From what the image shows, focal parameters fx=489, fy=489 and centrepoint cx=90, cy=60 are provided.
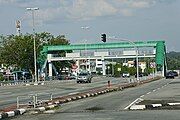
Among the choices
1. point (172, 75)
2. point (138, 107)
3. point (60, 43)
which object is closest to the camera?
point (138, 107)

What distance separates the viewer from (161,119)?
16875 mm

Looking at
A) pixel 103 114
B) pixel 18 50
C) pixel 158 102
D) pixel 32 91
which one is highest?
pixel 18 50

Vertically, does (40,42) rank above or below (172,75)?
above

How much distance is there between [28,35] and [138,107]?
9480 centimetres

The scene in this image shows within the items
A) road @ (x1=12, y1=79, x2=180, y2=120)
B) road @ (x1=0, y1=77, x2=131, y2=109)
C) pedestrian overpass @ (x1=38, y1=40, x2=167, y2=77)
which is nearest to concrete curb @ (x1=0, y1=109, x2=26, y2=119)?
road @ (x1=12, y1=79, x2=180, y2=120)

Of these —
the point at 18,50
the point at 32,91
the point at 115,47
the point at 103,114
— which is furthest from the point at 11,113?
the point at 115,47

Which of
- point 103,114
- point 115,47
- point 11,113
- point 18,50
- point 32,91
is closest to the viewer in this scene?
point 103,114

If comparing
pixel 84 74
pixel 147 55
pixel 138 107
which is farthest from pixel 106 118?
pixel 147 55

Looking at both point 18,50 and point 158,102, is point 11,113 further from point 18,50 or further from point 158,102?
point 18,50

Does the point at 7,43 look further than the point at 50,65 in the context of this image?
No

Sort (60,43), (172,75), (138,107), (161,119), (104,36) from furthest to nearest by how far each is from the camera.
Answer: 1. (60,43)
2. (172,75)
3. (104,36)
4. (138,107)
5. (161,119)

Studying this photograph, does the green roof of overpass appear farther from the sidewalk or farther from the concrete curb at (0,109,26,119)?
the concrete curb at (0,109,26,119)

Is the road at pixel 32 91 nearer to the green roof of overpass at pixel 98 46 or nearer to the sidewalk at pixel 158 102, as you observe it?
the sidewalk at pixel 158 102

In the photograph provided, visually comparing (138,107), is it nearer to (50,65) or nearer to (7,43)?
(7,43)
